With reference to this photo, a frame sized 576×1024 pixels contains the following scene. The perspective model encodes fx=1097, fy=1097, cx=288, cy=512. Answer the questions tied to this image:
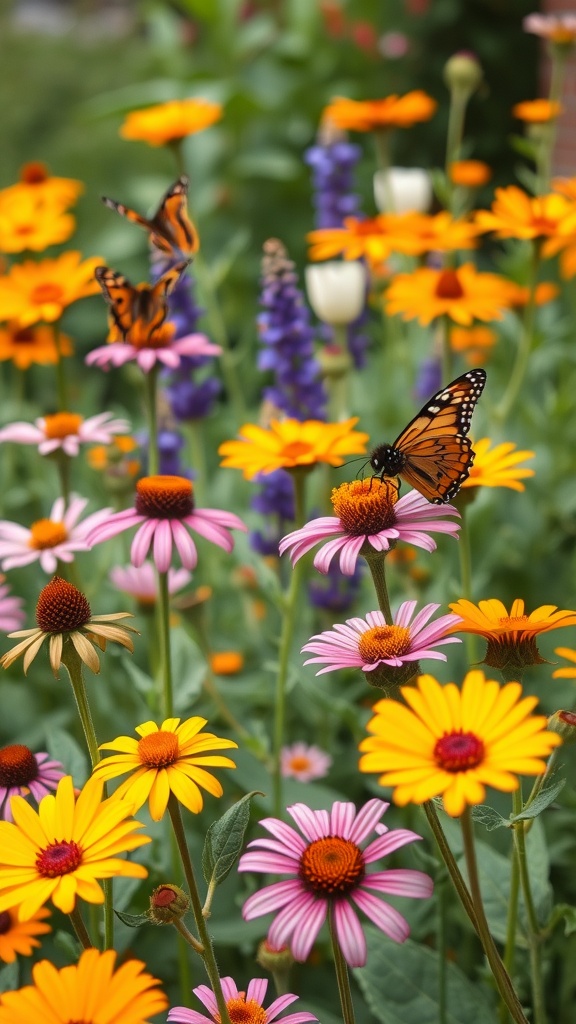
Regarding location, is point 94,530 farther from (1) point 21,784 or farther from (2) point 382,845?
(2) point 382,845

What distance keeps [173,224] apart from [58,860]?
121 cm

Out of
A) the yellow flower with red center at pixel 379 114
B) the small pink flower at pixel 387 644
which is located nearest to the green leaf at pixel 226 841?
the small pink flower at pixel 387 644

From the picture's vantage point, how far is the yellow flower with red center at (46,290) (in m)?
1.85

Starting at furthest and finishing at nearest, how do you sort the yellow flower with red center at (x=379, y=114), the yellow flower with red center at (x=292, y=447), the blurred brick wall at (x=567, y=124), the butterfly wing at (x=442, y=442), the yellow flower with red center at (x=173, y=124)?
the blurred brick wall at (x=567, y=124)
the yellow flower with red center at (x=379, y=114)
the yellow flower with red center at (x=173, y=124)
the yellow flower with red center at (x=292, y=447)
the butterfly wing at (x=442, y=442)

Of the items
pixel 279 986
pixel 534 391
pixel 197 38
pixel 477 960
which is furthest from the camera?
pixel 197 38

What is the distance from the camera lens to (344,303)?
228 centimetres

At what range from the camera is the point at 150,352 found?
1.62m

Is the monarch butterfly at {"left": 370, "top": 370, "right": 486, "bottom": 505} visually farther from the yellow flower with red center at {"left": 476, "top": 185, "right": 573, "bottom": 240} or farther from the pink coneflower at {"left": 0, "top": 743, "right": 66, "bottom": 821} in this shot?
the yellow flower with red center at {"left": 476, "top": 185, "right": 573, "bottom": 240}

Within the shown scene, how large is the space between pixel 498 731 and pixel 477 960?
913mm

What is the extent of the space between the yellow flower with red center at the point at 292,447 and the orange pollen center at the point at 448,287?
0.54m

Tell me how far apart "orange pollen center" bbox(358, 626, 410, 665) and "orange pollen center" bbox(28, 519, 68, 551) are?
70 centimetres

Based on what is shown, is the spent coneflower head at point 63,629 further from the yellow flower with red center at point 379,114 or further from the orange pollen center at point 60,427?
the yellow flower with red center at point 379,114

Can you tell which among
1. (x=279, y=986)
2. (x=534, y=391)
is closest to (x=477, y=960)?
(x=279, y=986)

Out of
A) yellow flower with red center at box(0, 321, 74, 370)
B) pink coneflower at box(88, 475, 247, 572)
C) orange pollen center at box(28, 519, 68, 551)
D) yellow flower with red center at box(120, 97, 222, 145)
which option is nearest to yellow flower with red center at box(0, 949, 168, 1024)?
pink coneflower at box(88, 475, 247, 572)
